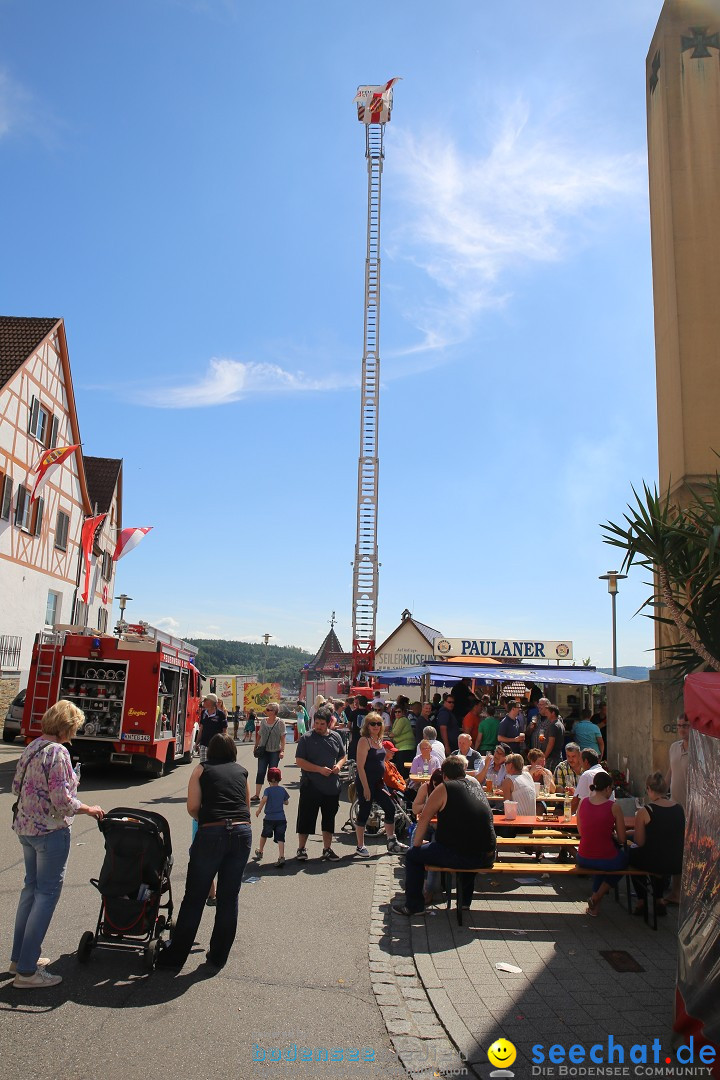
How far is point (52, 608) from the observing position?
30.1 m

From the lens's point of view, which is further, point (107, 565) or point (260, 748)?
point (107, 565)

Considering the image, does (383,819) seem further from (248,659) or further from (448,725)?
(248,659)

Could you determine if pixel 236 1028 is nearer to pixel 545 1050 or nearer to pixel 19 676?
pixel 545 1050

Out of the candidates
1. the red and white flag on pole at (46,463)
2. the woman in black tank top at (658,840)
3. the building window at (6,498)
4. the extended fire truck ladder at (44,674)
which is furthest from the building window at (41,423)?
the woman in black tank top at (658,840)

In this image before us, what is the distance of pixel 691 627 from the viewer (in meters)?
7.67

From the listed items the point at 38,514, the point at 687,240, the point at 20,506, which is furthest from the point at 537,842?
the point at 38,514

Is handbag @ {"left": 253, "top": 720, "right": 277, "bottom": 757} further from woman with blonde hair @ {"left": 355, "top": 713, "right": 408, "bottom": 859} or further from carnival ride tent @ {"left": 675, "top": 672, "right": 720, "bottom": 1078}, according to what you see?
carnival ride tent @ {"left": 675, "top": 672, "right": 720, "bottom": 1078}

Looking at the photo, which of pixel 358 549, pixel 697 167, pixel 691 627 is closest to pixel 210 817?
pixel 691 627

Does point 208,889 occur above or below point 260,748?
below

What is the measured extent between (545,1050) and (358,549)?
49.8 m

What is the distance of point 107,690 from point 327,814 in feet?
24.1

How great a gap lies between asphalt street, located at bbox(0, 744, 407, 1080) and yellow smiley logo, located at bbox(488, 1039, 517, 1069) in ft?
1.68

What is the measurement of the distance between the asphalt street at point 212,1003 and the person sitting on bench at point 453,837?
52 centimetres

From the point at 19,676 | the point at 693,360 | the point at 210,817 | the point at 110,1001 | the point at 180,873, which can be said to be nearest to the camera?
the point at 110,1001
